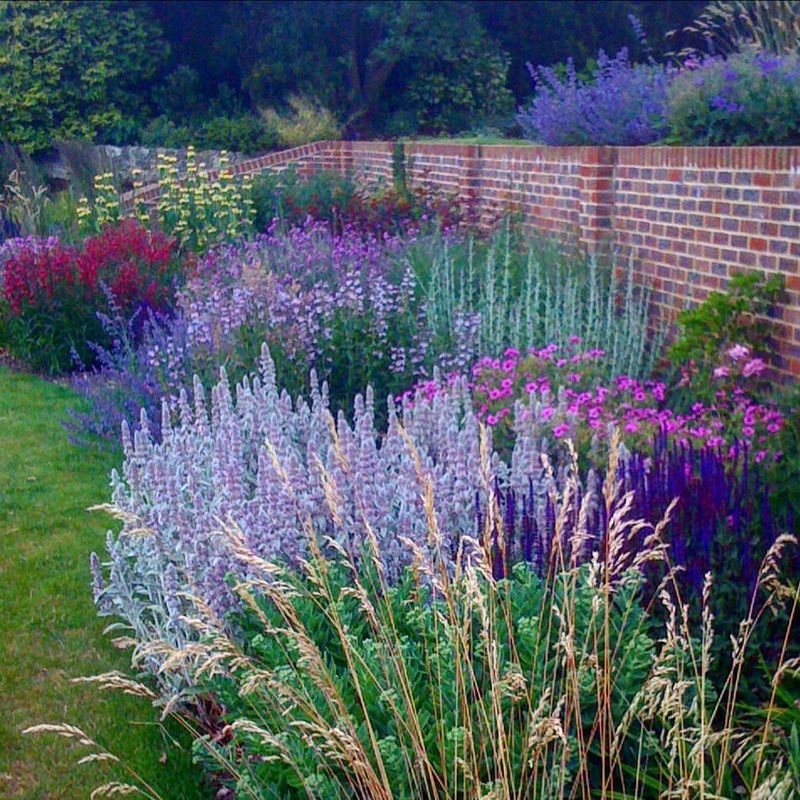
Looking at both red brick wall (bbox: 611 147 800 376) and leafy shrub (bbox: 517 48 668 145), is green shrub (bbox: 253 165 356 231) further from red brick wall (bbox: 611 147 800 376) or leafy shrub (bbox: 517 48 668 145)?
red brick wall (bbox: 611 147 800 376)

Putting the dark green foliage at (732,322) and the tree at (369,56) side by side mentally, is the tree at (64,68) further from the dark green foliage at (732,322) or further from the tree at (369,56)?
the dark green foliage at (732,322)

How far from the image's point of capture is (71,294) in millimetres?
8742

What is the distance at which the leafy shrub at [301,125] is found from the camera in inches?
679

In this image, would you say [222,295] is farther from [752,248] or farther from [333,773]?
[333,773]

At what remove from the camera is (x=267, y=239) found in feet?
31.7

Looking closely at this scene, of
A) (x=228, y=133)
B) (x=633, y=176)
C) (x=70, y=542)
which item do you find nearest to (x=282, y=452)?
(x=70, y=542)

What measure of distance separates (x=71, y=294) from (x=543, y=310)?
3.76 metres

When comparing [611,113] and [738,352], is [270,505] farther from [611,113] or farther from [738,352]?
[611,113]

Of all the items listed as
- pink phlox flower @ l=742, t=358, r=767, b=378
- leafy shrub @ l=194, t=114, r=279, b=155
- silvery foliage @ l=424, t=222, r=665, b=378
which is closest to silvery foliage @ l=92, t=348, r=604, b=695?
pink phlox flower @ l=742, t=358, r=767, b=378

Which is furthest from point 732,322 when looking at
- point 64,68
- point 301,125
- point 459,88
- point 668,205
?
point 64,68

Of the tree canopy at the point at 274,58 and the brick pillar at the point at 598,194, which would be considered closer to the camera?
the brick pillar at the point at 598,194

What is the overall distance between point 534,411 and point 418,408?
19.0 inches

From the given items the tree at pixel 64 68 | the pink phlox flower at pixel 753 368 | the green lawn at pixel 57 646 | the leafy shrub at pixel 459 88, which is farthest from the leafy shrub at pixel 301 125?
the pink phlox flower at pixel 753 368

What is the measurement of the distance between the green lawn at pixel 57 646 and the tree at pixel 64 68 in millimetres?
13444
